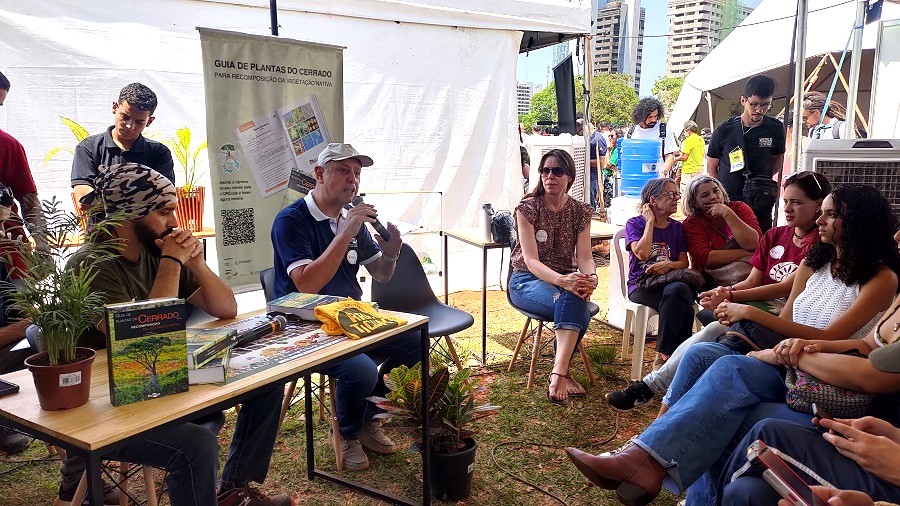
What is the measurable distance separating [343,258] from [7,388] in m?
1.47

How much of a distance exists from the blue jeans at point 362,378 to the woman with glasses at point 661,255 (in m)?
1.41

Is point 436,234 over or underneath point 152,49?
underneath

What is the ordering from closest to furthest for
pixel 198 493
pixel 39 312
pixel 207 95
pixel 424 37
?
pixel 39 312 < pixel 198 493 < pixel 207 95 < pixel 424 37

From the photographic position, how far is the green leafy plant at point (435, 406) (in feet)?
8.30

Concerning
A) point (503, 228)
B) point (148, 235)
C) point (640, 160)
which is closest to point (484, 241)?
point (503, 228)

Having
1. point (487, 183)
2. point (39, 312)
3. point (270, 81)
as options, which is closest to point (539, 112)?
point (487, 183)

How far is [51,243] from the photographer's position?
1.54 meters

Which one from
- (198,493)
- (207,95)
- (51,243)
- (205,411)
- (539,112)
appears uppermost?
(539,112)

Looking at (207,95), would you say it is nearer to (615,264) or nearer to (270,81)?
(270,81)

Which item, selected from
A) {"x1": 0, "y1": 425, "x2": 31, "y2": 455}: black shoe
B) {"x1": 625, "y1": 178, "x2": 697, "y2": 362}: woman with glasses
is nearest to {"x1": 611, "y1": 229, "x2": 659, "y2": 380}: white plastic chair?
{"x1": 625, "y1": 178, "x2": 697, "y2": 362}: woman with glasses

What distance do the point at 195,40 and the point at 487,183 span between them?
294 cm

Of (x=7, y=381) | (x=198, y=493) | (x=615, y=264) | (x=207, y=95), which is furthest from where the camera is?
(x=615, y=264)

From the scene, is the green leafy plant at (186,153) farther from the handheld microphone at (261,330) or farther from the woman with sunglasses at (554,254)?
the handheld microphone at (261,330)

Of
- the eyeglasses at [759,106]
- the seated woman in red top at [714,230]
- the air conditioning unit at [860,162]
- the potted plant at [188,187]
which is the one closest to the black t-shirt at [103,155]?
the potted plant at [188,187]
